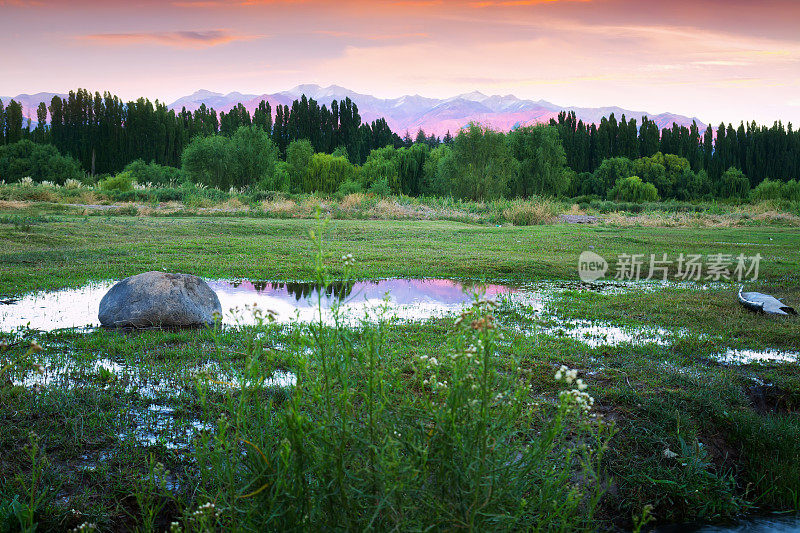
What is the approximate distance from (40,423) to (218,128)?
80.1 metres

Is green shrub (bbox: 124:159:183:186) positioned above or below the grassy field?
above

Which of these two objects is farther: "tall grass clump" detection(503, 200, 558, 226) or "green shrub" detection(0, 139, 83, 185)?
"green shrub" detection(0, 139, 83, 185)

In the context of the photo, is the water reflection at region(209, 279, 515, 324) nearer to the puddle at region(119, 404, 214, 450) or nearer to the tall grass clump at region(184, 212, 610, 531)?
the puddle at region(119, 404, 214, 450)

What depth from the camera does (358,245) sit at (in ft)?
55.0

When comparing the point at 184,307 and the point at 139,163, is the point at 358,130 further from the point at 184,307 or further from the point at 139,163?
the point at 184,307

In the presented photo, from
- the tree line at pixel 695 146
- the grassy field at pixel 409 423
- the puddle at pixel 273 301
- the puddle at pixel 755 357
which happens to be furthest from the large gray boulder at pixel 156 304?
the tree line at pixel 695 146

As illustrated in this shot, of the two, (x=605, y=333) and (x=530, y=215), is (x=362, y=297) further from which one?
(x=530, y=215)

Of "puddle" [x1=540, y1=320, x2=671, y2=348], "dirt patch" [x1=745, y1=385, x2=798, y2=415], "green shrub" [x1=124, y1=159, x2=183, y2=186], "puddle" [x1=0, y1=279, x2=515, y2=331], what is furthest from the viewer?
"green shrub" [x1=124, y1=159, x2=183, y2=186]

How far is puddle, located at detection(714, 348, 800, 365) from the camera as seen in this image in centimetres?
622

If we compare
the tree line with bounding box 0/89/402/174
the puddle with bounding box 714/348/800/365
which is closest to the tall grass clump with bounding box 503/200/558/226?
the puddle with bounding box 714/348/800/365

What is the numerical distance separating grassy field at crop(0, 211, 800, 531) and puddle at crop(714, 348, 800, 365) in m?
0.17

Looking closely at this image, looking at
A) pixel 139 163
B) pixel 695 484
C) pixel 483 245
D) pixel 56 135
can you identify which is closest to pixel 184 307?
pixel 695 484

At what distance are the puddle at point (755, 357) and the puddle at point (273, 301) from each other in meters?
2.69

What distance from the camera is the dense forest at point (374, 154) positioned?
4834 cm
